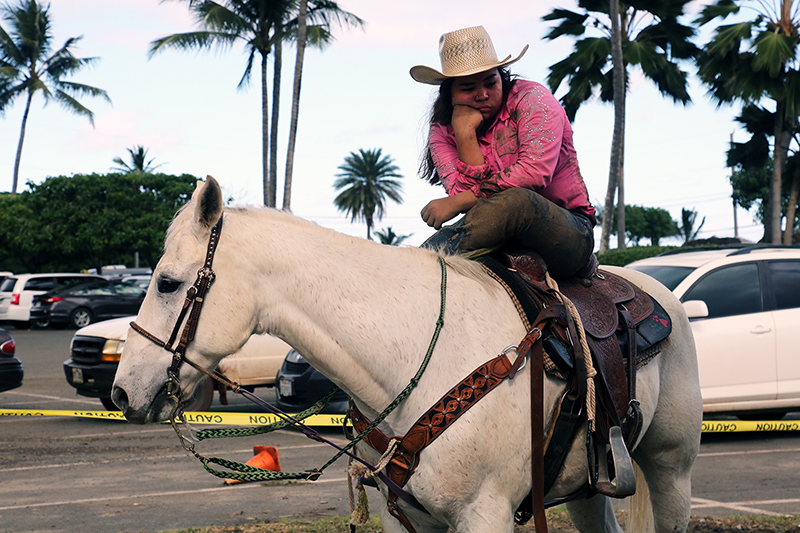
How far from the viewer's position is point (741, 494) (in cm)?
602

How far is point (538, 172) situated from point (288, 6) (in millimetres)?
27922

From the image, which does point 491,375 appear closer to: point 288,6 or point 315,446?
point 315,446

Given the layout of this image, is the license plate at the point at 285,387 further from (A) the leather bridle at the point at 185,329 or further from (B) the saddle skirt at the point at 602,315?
(A) the leather bridle at the point at 185,329

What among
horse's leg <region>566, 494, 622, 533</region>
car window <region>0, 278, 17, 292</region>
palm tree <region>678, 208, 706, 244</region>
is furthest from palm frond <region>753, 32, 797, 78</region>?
palm tree <region>678, 208, 706, 244</region>

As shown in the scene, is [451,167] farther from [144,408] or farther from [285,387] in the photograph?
[285,387]

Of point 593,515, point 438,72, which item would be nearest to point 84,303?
point 593,515

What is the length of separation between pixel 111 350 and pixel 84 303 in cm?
1825

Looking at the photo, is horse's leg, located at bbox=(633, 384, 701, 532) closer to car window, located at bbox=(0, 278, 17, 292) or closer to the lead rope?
the lead rope

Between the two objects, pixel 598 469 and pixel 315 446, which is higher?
pixel 598 469

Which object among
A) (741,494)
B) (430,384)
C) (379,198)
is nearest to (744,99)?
(741,494)

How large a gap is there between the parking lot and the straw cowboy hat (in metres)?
3.65

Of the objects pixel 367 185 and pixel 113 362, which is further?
pixel 367 185

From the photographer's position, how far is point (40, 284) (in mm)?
27406

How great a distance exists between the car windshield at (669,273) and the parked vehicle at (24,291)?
2318 centimetres
